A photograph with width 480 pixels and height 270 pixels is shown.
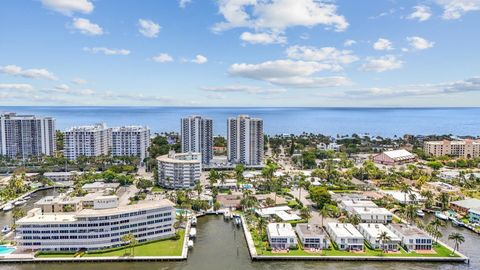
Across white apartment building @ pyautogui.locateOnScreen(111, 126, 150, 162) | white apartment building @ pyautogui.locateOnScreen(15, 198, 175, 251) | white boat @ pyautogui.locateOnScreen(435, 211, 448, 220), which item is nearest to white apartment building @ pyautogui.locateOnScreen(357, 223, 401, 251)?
white boat @ pyautogui.locateOnScreen(435, 211, 448, 220)

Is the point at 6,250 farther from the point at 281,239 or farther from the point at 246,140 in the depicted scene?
the point at 246,140

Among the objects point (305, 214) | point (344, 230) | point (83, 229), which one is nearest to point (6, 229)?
point (83, 229)

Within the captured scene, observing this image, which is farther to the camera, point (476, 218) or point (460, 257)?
point (476, 218)

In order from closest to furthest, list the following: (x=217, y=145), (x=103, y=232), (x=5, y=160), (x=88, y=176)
→ (x=103, y=232) → (x=88, y=176) → (x=5, y=160) → (x=217, y=145)

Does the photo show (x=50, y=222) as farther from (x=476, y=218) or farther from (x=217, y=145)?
(x=217, y=145)

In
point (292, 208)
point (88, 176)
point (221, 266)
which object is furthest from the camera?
point (88, 176)

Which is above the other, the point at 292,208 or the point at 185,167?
the point at 185,167

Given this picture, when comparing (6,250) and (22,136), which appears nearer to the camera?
(6,250)

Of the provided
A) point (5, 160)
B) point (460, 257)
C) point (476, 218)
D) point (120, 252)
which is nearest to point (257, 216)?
point (120, 252)
